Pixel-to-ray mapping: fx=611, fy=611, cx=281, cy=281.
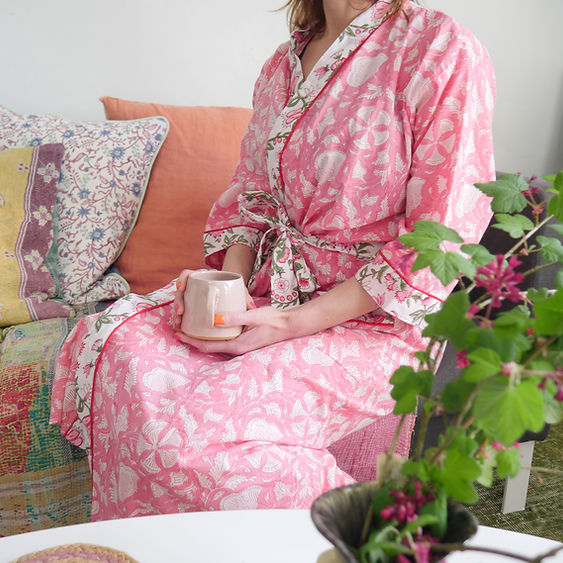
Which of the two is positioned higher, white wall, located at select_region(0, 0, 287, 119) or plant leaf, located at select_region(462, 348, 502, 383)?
white wall, located at select_region(0, 0, 287, 119)

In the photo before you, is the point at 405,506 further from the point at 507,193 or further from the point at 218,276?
the point at 218,276

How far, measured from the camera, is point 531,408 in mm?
297

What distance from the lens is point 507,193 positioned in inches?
18.2

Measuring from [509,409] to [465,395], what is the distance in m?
0.06

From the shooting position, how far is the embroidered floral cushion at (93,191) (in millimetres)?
1705

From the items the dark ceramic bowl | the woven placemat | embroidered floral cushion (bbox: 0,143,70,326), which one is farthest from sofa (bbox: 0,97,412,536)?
the dark ceramic bowl

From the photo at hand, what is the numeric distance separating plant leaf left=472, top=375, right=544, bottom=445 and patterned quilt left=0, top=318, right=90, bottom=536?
1124 millimetres

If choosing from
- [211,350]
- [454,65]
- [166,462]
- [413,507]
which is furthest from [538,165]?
[413,507]

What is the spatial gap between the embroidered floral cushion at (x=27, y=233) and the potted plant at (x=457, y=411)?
1390 millimetres

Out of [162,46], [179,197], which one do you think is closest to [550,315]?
[179,197]

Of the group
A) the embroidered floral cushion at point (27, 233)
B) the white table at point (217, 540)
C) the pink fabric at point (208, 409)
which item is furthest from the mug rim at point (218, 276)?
the embroidered floral cushion at point (27, 233)

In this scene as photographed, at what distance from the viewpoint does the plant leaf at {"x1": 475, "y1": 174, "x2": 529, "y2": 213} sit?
0.46 meters

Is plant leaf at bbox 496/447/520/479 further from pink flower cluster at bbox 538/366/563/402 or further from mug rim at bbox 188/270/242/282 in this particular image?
mug rim at bbox 188/270/242/282

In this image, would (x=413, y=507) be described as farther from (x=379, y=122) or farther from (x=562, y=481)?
(x=562, y=481)
